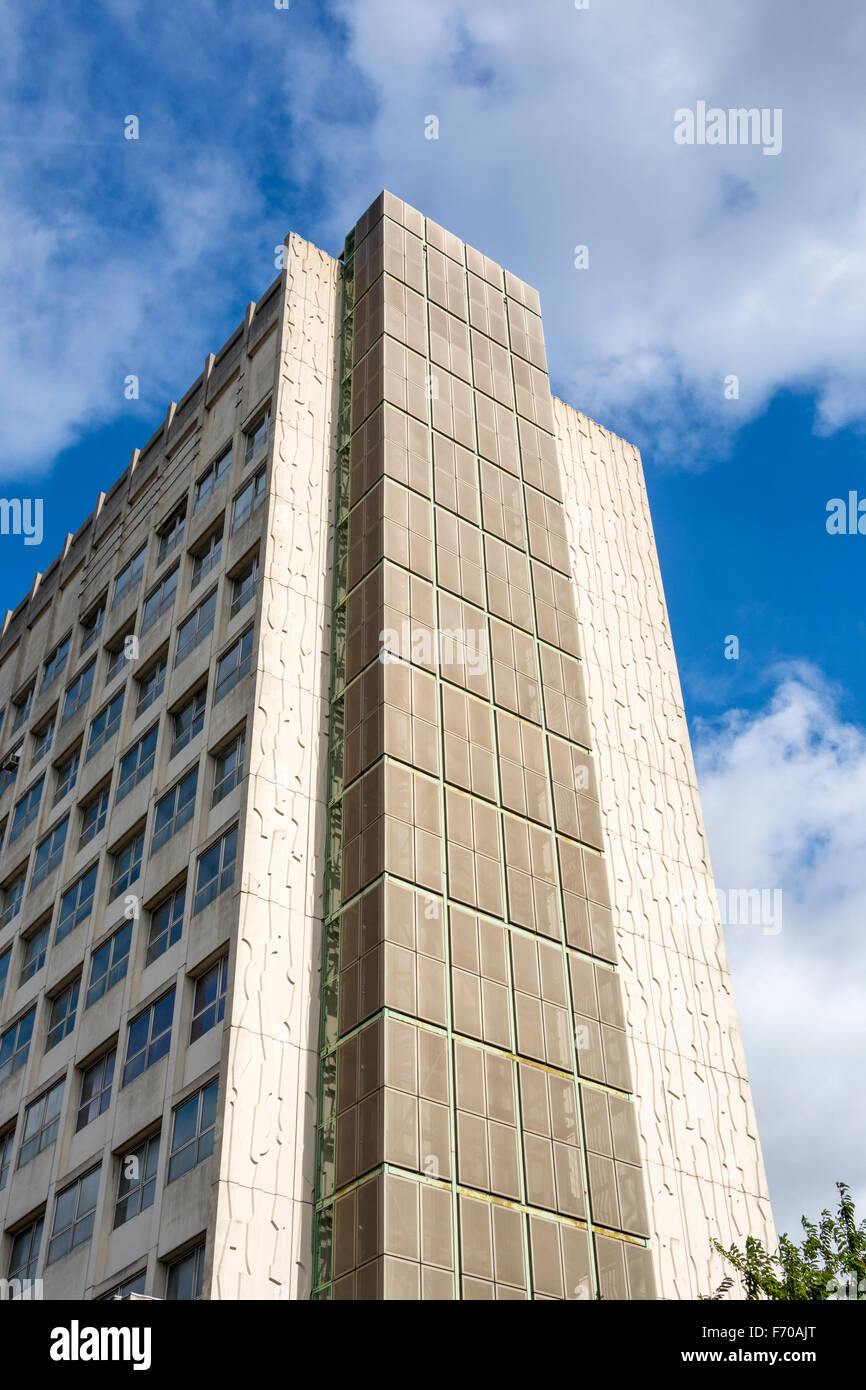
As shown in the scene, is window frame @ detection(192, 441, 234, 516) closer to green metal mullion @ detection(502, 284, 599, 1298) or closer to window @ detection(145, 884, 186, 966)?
green metal mullion @ detection(502, 284, 599, 1298)

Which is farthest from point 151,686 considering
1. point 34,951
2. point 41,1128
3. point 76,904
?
point 41,1128

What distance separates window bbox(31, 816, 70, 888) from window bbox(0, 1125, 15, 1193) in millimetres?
8710

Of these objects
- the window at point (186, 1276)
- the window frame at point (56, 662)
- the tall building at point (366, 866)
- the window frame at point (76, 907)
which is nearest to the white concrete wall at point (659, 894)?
the tall building at point (366, 866)

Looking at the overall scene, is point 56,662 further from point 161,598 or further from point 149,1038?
point 149,1038

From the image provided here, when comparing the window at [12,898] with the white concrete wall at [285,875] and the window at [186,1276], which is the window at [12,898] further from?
the window at [186,1276]

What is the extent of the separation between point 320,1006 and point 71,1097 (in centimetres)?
933

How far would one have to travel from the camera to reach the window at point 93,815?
4294 centimetres

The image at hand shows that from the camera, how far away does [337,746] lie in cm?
3584

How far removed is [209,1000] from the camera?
32344 millimetres

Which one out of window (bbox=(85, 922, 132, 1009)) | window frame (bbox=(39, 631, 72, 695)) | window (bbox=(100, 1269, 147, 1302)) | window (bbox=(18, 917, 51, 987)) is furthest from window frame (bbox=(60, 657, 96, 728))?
window (bbox=(100, 1269, 147, 1302))

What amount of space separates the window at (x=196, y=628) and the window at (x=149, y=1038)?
1173cm

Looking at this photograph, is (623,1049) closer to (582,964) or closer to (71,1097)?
(582,964)

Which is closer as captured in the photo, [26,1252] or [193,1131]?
[193,1131]

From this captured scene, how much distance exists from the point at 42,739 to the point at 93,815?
874 cm
